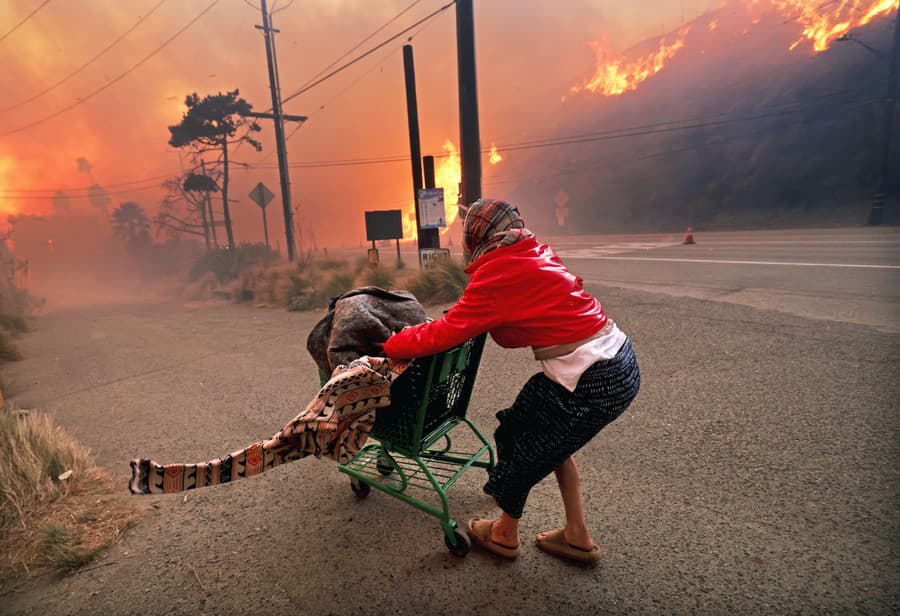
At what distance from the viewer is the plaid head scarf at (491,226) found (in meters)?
1.98

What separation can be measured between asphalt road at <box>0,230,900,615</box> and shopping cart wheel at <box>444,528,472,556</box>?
7 centimetres

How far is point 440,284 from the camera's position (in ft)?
30.1

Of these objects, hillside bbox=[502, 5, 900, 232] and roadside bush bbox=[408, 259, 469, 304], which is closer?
roadside bush bbox=[408, 259, 469, 304]

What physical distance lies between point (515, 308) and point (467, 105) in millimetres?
8862

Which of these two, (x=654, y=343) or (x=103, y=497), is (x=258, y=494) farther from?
(x=654, y=343)

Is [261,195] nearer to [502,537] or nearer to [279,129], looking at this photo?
[279,129]

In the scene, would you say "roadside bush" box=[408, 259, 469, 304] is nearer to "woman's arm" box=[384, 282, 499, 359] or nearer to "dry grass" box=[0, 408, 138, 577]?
"dry grass" box=[0, 408, 138, 577]

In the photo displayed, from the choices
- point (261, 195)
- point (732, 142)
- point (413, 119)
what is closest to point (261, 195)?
point (261, 195)

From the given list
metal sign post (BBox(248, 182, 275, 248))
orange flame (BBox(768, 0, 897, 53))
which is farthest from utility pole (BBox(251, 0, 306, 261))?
orange flame (BBox(768, 0, 897, 53))

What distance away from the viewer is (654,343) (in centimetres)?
559

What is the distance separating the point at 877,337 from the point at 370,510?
5.92 m

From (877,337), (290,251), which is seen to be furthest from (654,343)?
(290,251)

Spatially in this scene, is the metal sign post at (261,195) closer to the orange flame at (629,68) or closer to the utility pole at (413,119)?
the utility pole at (413,119)

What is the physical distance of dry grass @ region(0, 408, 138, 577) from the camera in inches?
93.6
